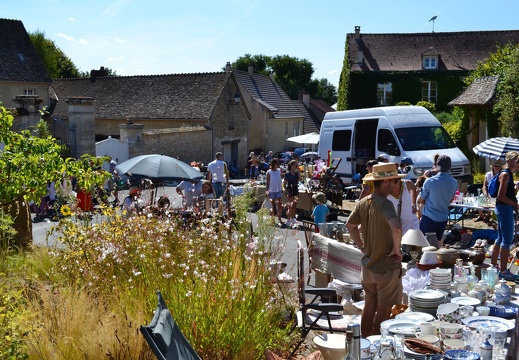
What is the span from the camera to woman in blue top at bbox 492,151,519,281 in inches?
335

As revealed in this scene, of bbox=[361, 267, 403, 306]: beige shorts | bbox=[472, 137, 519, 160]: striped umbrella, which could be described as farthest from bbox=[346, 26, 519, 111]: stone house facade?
bbox=[361, 267, 403, 306]: beige shorts

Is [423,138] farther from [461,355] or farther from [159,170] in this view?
[461,355]

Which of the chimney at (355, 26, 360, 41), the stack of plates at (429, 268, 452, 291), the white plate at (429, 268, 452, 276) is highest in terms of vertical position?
the chimney at (355, 26, 360, 41)

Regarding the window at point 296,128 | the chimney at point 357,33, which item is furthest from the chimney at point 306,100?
the chimney at point 357,33

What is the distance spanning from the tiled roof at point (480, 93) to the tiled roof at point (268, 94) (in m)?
20.3

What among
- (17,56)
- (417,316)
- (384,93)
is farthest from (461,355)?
(384,93)

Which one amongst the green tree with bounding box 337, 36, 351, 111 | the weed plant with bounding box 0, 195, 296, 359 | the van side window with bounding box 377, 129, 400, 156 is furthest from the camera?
the green tree with bounding box 337, 36, 351, 111

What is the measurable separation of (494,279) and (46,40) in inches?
2308

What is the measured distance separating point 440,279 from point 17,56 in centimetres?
3642

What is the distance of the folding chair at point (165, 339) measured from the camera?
406 centimetres

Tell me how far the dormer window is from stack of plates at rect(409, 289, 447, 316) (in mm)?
41654

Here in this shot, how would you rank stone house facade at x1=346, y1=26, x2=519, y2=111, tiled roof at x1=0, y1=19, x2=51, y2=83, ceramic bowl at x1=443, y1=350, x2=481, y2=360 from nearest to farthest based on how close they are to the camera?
ceramic bowl at x1=443, y1=350, x2=481, y2=360 → tiled roof at x1=0, y1=19, x2=51, y2=83 → stone house facade at x1=346, y1=26, x2=519, y2=111

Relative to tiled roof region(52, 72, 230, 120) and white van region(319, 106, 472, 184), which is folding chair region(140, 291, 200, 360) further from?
tiled roof region(52, 72, 230, 120)

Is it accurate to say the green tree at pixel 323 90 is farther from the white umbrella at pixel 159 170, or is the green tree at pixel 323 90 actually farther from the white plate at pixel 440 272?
Answer: the white plate at pixel 440 272
